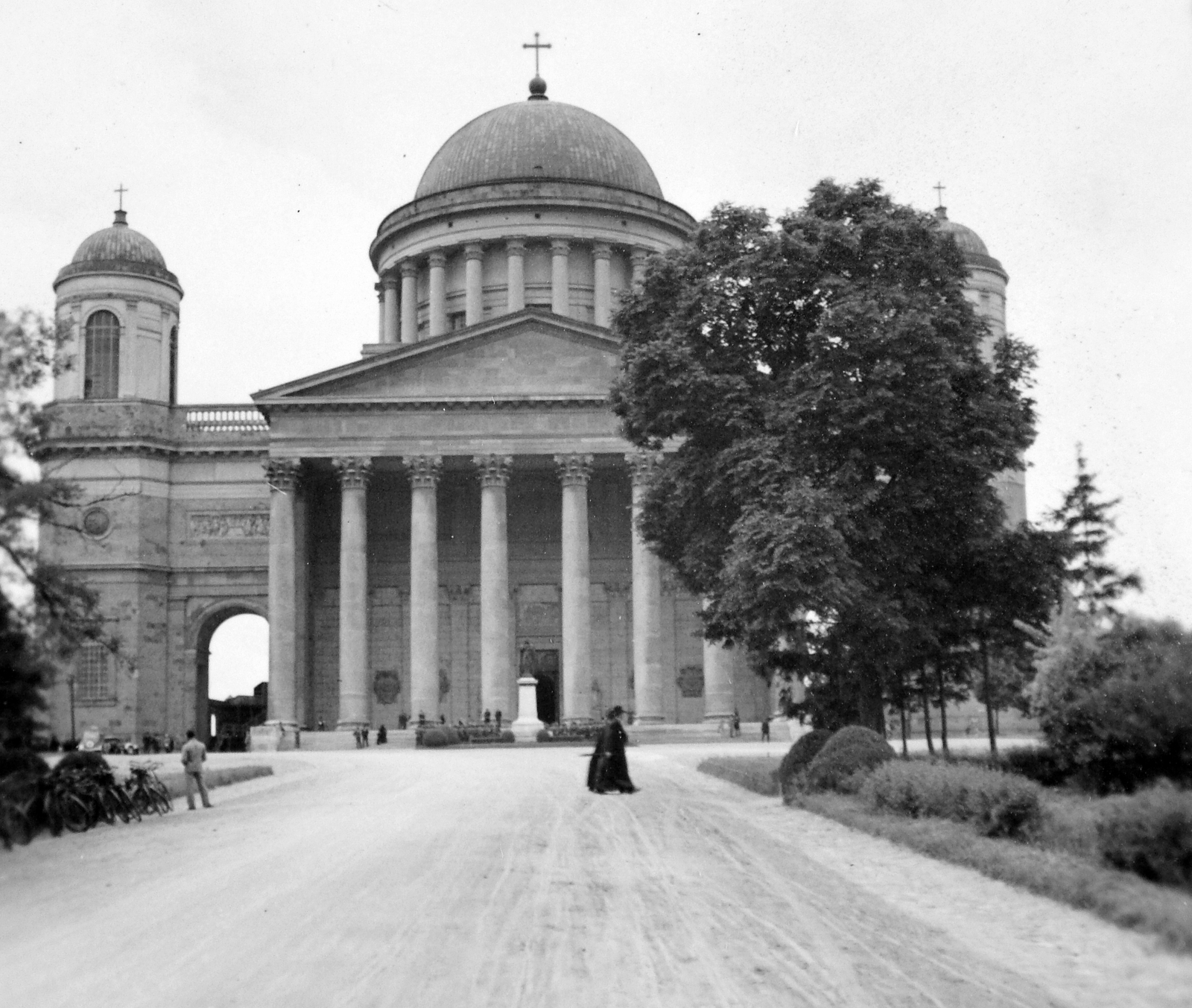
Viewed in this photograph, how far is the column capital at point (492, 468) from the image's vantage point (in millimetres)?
63656

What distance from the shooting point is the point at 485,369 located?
65062mm

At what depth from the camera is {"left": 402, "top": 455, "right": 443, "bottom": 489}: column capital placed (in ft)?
209

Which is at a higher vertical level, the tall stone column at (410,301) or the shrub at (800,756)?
the tall stone column at (410,301)

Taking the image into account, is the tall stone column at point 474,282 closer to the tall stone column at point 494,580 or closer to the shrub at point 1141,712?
the tall stone column at point 494,580

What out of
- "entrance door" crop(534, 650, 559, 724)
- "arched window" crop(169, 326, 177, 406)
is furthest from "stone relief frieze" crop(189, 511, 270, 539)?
"entrance door" crop(534, 650, 559, 724)

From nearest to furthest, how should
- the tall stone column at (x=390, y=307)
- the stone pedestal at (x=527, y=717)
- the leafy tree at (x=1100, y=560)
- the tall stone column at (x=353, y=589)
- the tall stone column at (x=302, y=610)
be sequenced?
1. the leafy tree at (x=1100, y=560)
2. the stone pedestal at (x=527, y=717)
3. the tall stone column at (x=353, y=589)
4. the tall stone column at (x=302, y=610)
5. the tall stone column at (x=390, y=307)

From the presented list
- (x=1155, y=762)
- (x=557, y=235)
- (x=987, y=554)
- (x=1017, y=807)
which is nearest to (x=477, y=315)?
(x=557, y=235)

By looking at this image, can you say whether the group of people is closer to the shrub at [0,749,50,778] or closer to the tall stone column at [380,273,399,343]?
the shrub at [0,749,50,778]

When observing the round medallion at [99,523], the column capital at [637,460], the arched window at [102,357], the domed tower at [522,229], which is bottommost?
the round medallion at [99,523]

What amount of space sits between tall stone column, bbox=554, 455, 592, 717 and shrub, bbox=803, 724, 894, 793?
36633mm

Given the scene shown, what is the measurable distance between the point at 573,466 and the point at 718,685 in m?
11.2

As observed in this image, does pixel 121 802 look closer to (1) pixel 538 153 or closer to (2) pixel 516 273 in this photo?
(2) pixel 516 273

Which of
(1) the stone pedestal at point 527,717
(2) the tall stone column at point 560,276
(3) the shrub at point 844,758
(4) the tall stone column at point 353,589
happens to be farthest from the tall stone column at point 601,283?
(3) the shrub at point 844,758

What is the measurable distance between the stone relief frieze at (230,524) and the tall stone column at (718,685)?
75.0 feet
